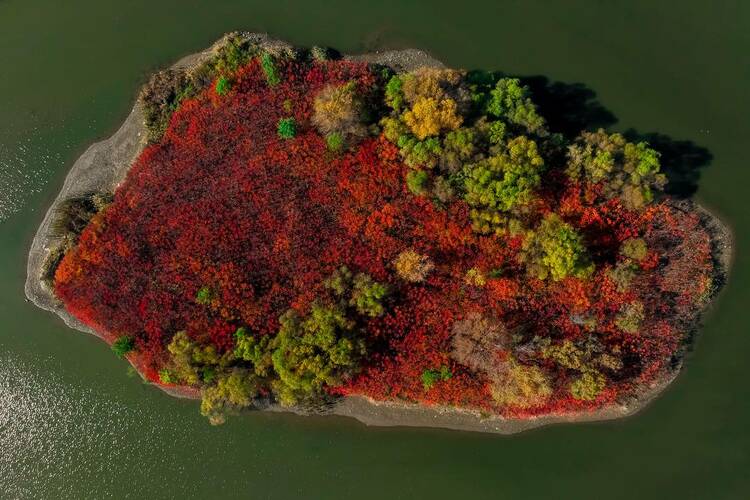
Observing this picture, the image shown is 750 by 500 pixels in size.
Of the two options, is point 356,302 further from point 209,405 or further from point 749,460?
point 749,460

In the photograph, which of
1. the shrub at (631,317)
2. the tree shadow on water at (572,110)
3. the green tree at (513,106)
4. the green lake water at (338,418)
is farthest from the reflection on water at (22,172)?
the shrub at (631,317)

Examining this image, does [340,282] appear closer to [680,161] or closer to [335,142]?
[335,142]

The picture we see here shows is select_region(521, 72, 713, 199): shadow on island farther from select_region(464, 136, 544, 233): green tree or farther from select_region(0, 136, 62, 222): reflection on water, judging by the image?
select_region(0, 136, 62, 222): reflection on water

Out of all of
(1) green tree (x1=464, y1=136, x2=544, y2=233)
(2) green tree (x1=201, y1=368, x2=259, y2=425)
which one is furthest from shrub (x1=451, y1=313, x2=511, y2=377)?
(2) green tree (x1=201, y1=368, x2=259, y2=425)

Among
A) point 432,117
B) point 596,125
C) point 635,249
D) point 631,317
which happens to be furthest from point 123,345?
point 596,125

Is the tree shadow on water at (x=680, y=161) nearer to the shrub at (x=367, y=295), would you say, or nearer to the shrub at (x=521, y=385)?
the shrub at (x=521, y=385)

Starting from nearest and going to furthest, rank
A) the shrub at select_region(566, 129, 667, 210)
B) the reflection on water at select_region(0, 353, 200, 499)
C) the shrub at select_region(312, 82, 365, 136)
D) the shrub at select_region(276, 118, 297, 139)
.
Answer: the shrub at select_region(566, 129, 667, 210) → the shrub at select_region(312, 82, 365, 136) → the shrub at select_region(276, 118, 297, 139) → the reflection on water at select_region(0, 353, 200, 499)
